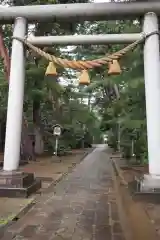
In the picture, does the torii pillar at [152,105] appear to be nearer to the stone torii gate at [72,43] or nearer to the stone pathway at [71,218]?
the stone torii gate at [72,43]

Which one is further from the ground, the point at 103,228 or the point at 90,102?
the point at 90,102

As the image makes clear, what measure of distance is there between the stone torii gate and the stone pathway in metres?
0.83

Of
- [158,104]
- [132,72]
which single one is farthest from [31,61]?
[158,104]

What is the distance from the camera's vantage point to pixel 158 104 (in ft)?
23.4

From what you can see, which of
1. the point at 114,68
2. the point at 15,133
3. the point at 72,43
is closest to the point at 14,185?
the point at 15,133

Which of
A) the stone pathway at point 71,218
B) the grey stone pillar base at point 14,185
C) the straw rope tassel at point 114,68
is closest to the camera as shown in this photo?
the stone pathway at point 71,218

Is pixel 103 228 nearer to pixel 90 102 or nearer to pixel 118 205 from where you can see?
pixel 118 205

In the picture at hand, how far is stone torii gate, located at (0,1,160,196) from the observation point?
709 centimetres

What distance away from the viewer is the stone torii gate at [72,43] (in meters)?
7.09

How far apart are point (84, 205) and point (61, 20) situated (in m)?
4.39

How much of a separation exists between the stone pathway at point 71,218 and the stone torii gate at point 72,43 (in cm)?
83

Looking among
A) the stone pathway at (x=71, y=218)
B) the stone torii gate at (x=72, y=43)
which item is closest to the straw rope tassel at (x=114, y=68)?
the stone torii gate at (x=72, y=43)

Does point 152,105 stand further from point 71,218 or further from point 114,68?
point 71,218

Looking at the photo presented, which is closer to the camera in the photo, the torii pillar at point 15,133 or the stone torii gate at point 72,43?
the stone torii gate at point 72,43
